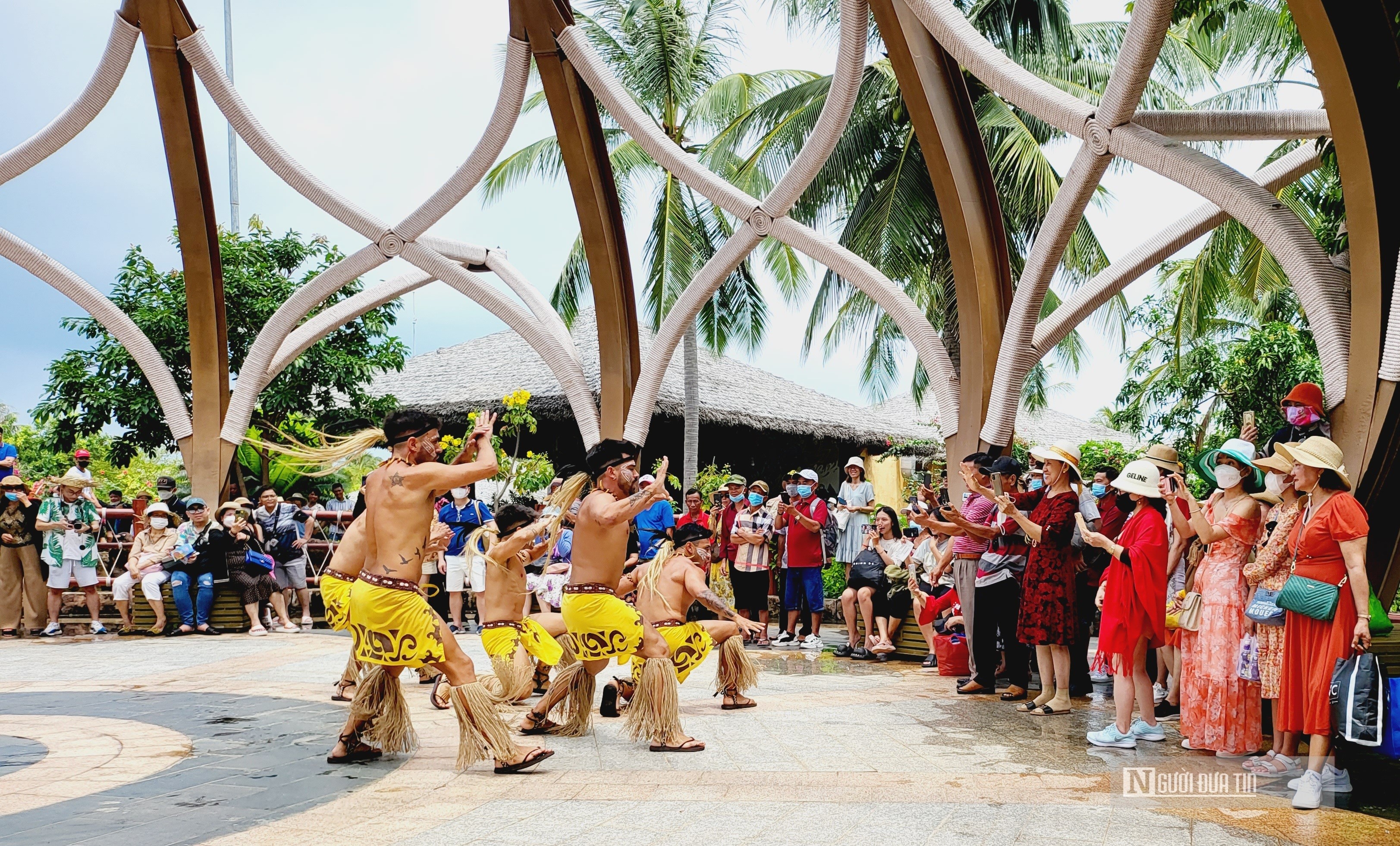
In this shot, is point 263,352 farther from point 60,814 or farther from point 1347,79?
point 1347,79

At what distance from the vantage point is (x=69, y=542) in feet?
38.9

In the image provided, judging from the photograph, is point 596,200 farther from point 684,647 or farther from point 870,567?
point 684,647

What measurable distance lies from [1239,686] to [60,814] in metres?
5.51

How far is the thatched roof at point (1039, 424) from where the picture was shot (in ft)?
96.6

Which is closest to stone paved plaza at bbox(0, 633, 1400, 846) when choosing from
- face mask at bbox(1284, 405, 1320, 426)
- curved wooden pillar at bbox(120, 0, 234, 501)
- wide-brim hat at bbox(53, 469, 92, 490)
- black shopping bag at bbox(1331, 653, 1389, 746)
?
black shopping bag at bbox(1331, 653, 1389, 746)

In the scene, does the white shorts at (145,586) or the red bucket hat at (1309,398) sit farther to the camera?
the white shorts at (145,586)

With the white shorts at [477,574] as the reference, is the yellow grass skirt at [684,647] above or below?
below

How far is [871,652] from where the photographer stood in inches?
402

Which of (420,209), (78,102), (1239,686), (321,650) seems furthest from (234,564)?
(1239,686)

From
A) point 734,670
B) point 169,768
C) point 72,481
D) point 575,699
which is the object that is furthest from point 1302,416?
point 72,481

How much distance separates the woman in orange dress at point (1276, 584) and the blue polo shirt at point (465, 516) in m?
7.44

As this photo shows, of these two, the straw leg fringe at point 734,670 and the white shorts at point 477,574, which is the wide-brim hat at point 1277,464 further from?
the white shorts at point 477,574

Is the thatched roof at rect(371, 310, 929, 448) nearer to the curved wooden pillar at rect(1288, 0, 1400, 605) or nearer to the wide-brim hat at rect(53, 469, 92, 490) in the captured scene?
the wide-brim hat at rect(53, 469, 92, 490)

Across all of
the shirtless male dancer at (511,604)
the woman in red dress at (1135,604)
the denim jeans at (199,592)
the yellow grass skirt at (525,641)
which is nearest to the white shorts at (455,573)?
the denim jeans at (199,592)
